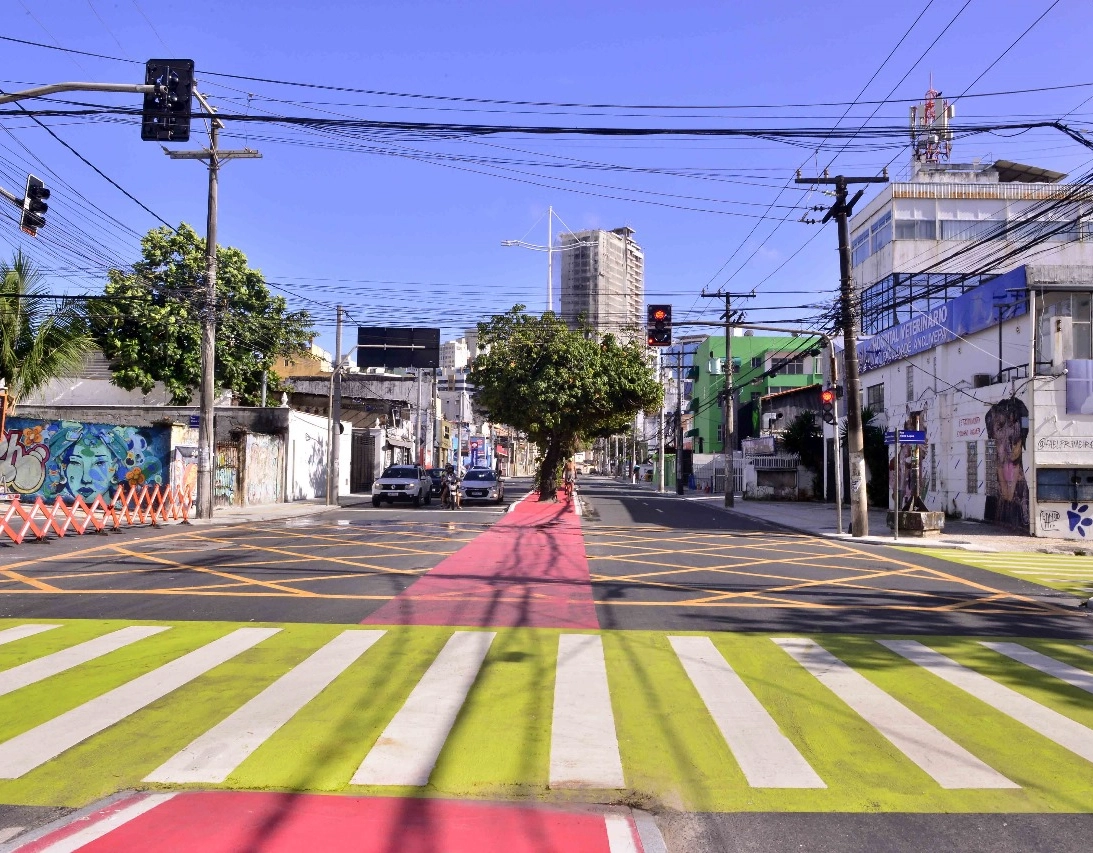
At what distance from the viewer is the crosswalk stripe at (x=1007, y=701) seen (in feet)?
19.9

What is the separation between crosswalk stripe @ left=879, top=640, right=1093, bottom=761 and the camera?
6.05m

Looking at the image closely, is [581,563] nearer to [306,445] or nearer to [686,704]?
[686,704]

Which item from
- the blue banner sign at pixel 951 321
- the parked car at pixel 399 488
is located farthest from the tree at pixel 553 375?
the blue banner sign at pixel 951 321

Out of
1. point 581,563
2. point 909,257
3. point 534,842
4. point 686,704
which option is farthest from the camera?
point 909,257

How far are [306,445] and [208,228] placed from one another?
1743 centimetres

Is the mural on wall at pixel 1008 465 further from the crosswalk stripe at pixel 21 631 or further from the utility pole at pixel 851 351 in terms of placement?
the crosswalk stripe at pixel 21 631

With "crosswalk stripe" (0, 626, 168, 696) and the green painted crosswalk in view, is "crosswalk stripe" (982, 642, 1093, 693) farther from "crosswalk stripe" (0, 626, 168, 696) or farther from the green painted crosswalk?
"crosswalk stripe" (0, 626, 168, 696)

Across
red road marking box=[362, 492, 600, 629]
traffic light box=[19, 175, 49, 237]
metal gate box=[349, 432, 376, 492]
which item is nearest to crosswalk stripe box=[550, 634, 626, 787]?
red road marking box=[362, 492, 600, 629]

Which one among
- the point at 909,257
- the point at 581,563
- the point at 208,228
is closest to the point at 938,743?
the point at 581,563

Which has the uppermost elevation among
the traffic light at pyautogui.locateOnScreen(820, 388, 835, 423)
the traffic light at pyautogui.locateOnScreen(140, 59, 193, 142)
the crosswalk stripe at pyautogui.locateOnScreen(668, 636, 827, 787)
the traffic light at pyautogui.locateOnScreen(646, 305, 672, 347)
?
the traffic light at pyautogui.locateOnScreen(140, 59, 193, 142)

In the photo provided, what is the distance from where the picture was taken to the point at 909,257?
169 ft

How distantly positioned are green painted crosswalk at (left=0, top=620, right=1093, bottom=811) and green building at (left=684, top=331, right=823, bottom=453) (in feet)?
185

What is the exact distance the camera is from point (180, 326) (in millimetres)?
38094

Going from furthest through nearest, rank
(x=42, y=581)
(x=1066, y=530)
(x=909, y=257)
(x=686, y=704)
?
(x=909, y=257), (x=1066, y=530), (x=42, y=581), (x=686, y=704)
